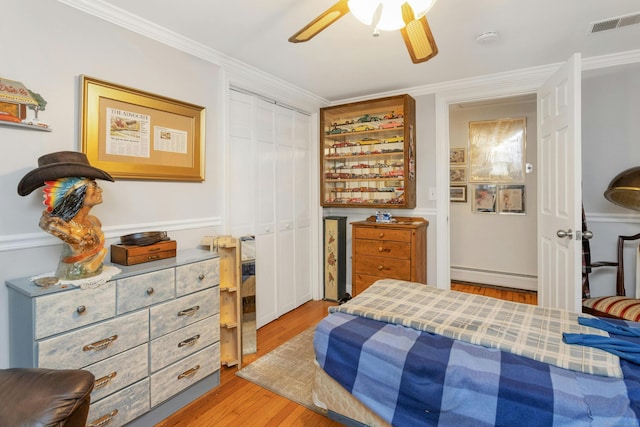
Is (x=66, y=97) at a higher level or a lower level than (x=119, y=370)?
higher

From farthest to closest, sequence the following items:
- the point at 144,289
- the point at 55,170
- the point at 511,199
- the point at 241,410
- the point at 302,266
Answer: the point at 511,199
the point at 302,266
the point at 241,410
the point at 144,289
the point at 55,170

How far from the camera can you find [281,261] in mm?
3436

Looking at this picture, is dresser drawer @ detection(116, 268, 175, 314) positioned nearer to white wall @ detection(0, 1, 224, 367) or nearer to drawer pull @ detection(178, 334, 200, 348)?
drawer pull @ detection(178, 334, 200, 348)

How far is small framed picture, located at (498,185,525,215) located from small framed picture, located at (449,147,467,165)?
0.58 m

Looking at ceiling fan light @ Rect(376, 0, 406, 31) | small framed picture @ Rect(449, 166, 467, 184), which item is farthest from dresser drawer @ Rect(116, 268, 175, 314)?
small framed picture @ Rect(449, 166, 467, 184)

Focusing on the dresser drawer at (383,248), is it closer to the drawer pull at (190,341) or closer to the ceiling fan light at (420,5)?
the drawer pull at (190,341)

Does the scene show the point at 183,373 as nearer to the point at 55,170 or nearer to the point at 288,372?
the point at 288,372

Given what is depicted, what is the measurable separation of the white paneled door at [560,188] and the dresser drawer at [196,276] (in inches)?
94.3

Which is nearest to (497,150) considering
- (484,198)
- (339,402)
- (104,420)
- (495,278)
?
(484,198)

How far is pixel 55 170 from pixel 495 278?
4.67 metres

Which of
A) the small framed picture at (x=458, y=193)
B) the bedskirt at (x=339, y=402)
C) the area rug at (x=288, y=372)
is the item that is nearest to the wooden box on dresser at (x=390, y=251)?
→ the area rug at (x=288, y=372)

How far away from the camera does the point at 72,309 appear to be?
150 centimetres

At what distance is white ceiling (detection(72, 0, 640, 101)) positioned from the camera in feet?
6.37

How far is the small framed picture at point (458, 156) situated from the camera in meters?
4.47
